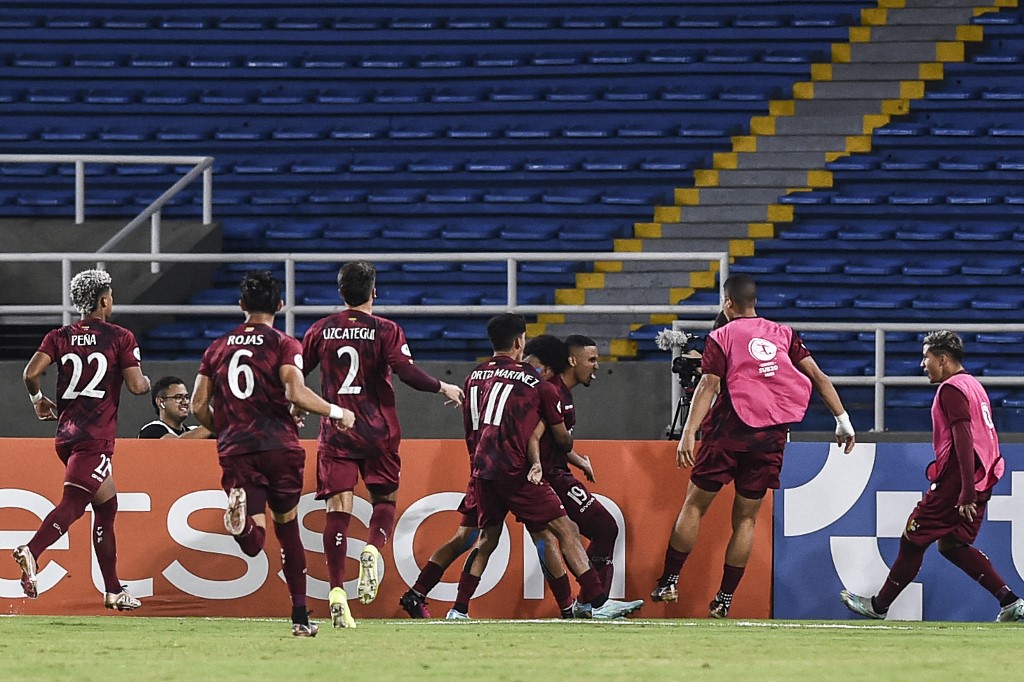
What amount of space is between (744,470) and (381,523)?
6.87ft

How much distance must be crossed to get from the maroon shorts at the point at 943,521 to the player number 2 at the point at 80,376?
14.5 ft

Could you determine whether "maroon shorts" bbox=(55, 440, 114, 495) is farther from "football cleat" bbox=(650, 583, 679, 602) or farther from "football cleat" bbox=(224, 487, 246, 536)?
"football cleat" bbox=(650, 583, 679, 602)

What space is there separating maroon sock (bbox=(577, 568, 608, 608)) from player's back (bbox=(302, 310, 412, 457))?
1.28m

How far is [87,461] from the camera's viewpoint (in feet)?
27.8

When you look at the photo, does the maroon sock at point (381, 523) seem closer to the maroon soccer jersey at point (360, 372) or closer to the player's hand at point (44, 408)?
the maroon soccer jersey at point (360, 372)

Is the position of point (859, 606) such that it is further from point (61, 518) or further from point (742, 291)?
point (61, 518)

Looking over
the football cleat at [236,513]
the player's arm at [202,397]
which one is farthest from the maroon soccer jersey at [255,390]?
the football cleat at [236,513]

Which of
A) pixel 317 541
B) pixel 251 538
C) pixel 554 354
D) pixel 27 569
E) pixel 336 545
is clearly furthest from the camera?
pixel 317 541

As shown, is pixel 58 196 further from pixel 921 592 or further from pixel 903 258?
pixel 921 592

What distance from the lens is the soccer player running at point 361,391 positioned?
26.4 feet

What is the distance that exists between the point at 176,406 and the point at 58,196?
20.0 ft

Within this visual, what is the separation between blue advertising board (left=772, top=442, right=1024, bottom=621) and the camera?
370 inches

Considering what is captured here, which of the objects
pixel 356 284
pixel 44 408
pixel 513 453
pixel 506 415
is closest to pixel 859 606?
pixel 513 453

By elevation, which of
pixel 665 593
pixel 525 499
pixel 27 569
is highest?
pixel 525 499
